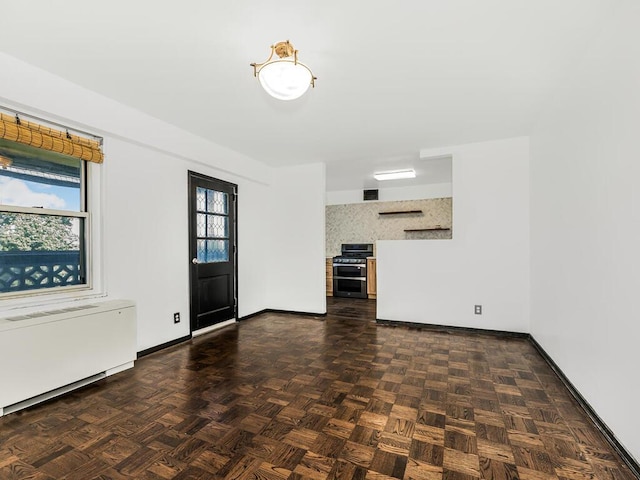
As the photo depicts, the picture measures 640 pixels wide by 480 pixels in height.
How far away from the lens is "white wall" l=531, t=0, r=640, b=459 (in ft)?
5.51

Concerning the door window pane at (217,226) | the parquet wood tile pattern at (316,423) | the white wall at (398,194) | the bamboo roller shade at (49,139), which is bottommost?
the parquet wood tile pattern at (316,423)

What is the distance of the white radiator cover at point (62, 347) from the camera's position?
221 cm

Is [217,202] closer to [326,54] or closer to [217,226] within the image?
[217,226]

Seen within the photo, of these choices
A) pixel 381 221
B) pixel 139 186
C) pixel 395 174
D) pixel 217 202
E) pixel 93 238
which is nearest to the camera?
pixel 93 238

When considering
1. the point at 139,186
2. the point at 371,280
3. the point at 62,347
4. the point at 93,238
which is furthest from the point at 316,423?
the point at 371,280

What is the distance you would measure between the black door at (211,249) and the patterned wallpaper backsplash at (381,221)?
11.8ft

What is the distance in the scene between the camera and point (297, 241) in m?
5.38

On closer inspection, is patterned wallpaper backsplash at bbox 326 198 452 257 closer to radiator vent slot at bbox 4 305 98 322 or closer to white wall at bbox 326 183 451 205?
white wall at bbox 326 183 451 205

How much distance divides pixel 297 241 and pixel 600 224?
157 inches

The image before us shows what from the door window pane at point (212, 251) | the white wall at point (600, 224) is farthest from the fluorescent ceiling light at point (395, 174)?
the door window pane at point (212, 251)

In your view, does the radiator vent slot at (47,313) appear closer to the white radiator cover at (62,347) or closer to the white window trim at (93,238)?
the white radiator cover at (62,347)

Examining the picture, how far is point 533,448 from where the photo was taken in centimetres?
183

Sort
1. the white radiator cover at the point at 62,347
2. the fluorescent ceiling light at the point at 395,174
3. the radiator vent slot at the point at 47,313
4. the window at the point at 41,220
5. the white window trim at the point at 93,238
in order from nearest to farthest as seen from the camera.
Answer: the white radiator cover at the point at 62,347, the radiator vent slot at the point at 47,313, the window at the point at 41,220, the white window trim at the point at 93,238, the fluorescent ceiling light at the point at 395,174

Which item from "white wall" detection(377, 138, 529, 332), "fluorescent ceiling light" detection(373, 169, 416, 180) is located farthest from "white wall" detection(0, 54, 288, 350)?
"white wall" detection(377, 138, 529, 332)
